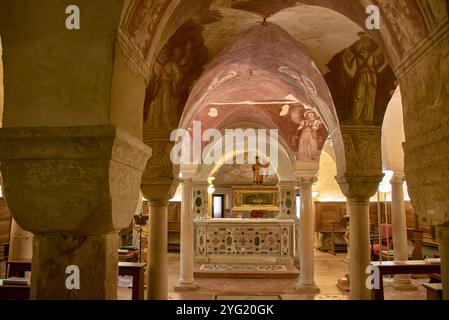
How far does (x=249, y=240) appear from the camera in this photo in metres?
11.6

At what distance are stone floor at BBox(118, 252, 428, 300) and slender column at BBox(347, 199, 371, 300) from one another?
298 cm

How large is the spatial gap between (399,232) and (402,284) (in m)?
1.13

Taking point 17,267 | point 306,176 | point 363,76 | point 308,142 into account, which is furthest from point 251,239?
point 363,76

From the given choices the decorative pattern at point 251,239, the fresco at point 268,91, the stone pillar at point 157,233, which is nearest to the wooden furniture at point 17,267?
the stone pillar at point 157,233

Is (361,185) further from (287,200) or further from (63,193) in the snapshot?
(287,200)

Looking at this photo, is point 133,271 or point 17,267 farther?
point 17,267

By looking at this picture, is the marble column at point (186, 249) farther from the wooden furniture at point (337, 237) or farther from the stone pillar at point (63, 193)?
the wooden furniture at point (337, 237)

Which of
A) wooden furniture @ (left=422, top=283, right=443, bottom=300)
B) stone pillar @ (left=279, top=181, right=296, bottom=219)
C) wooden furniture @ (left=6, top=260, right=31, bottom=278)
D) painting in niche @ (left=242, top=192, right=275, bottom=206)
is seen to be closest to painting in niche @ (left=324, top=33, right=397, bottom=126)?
wooden furniture @ (left=422, top=283, right=443, bottom=300)

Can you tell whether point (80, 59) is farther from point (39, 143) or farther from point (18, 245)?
point (18, 245)

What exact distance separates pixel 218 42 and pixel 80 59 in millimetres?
3289

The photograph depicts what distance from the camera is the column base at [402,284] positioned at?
835 centimetres

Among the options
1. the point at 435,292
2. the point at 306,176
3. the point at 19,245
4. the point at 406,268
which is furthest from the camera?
the point at 306,176

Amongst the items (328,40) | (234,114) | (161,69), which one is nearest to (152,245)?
(161,69)

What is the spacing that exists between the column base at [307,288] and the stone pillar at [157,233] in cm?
400
